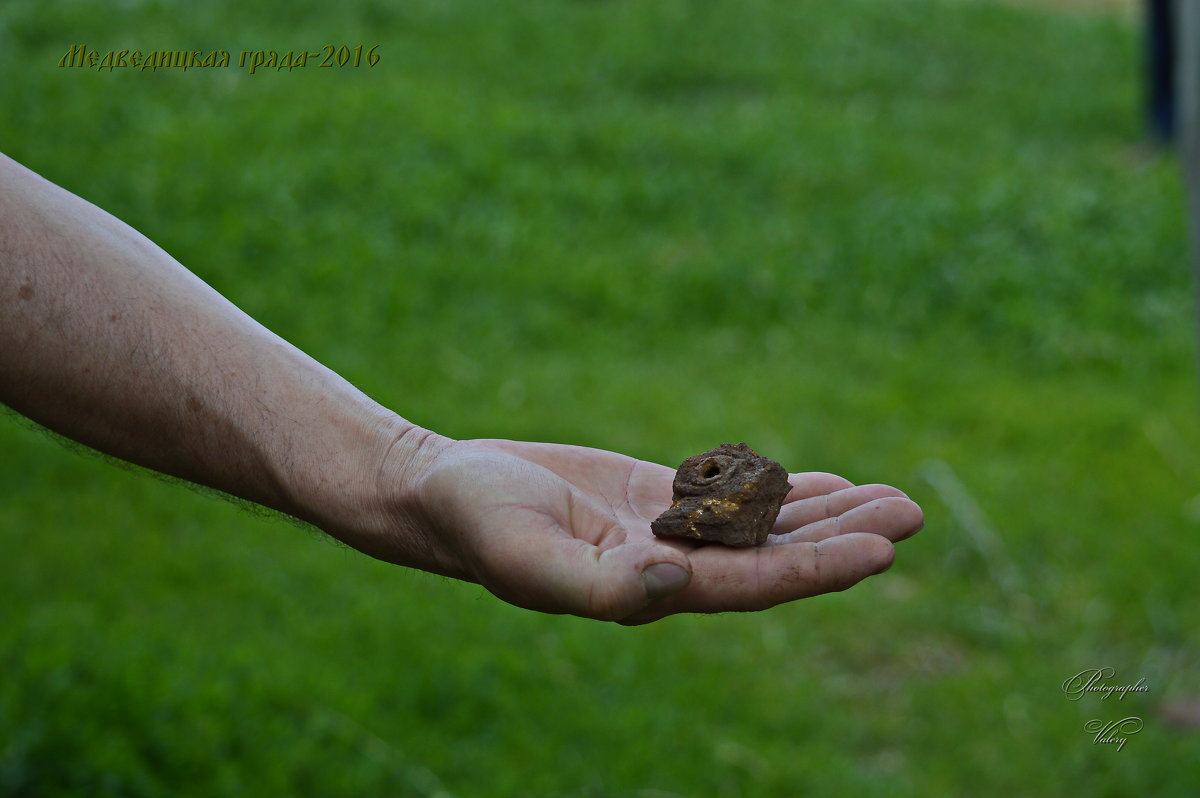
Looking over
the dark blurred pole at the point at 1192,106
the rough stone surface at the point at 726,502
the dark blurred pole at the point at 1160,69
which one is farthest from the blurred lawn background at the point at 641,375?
the dark blurred pole at the point at 1192,106

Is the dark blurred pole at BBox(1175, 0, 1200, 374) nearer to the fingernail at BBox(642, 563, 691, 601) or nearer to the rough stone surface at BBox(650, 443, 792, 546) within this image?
the rough stone surface at BBox(650, 443, 792, 546)

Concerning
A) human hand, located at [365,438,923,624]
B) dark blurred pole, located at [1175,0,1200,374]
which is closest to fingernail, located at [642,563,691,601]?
human hand, located at [365,438,923,624]

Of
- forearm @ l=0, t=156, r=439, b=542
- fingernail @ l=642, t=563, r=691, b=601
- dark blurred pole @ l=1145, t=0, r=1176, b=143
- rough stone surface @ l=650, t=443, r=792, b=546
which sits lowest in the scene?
fingernail @ l=642, t=563, r=691, b=601

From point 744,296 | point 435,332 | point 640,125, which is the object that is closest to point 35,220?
point 435,332

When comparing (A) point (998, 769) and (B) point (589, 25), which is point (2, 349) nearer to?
(A) point (998, 769)

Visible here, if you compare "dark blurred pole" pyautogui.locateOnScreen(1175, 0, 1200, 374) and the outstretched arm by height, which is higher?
"dark blurred pole" pyautogui.locateOnScreen(1175, 0, 1200, 374)

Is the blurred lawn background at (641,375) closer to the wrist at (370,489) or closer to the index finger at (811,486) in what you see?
the wrist at (370,489)

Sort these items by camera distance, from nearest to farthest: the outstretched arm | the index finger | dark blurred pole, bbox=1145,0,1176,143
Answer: the outstretched arm, the index finger, dark blurred pole, bbox=1145,0,1176,143
